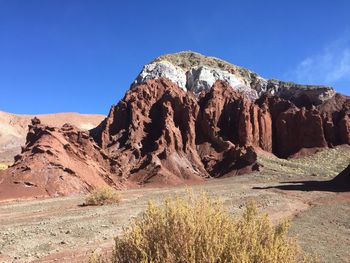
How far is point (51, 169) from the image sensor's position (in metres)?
44.4

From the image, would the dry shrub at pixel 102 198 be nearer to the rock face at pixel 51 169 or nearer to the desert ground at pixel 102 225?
the desert ground at pixel 102 225

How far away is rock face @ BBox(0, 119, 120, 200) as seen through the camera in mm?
41688

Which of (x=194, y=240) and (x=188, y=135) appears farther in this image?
(x=188, y=135)

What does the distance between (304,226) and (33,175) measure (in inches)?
1204

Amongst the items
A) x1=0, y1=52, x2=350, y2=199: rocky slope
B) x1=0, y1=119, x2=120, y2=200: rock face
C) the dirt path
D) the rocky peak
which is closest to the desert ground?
the dirt path

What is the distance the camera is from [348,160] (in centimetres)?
6881

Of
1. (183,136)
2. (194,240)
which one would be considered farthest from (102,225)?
(183,136)

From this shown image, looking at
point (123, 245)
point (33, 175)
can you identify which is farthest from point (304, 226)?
point (33, 175)

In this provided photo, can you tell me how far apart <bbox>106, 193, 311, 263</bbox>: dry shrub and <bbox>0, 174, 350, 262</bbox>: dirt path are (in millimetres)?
7694

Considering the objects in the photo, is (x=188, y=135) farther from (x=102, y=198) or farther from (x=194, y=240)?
(x=194, y=240)

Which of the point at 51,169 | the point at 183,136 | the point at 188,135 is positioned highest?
the point at 188,135

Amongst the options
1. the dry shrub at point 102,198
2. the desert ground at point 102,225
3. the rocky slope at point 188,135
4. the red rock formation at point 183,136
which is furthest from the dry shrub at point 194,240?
the rocky slope at point 188,135

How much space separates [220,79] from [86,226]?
83.9m

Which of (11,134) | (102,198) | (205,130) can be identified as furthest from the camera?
(11,134)
